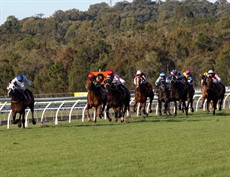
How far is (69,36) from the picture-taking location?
126188 mm

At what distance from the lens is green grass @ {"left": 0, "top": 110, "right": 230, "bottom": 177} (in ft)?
31.3

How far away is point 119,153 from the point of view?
38.4 ft

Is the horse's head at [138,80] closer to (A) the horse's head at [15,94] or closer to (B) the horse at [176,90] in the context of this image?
(B) the horse at [176,90]

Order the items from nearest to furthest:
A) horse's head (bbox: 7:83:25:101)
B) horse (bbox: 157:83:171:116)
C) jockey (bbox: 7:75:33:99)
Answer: horse's head (bbox: 7:83:25:101), jockey (bbox: 7:75:33:99), horse (bbox: 157:83:171:116)

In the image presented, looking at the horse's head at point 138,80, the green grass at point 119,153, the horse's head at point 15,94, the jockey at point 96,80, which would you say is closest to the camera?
the green grass at point 119,153

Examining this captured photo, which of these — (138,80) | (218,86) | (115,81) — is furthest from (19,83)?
(218,86)

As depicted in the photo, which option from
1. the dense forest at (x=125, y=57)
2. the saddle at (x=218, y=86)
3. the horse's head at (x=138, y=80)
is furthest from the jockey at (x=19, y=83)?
the dense forest at (x=125, y=57)

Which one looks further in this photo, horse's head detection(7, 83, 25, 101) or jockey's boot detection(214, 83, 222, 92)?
jockey's boot detection(214, 83, 222, 92)

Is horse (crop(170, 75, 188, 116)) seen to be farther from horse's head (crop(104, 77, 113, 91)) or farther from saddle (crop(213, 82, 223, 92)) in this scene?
horse's head (crop(104, 77, 113, 91))

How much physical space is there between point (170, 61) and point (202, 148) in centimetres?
6001

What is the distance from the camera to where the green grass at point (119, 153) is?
31.3 ft

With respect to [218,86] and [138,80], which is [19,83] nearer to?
[138,80]

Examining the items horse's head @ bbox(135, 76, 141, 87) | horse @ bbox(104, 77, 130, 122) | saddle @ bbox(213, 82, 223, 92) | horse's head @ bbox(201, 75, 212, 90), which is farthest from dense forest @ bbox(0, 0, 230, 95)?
horse @ bbox(104, 77, 130, 122)

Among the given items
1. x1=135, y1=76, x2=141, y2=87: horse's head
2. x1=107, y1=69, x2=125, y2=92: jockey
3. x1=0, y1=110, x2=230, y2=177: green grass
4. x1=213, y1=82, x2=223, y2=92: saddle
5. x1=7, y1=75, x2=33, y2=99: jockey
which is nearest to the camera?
x1=0, y1=110, x2=230, y2=177: green grass
